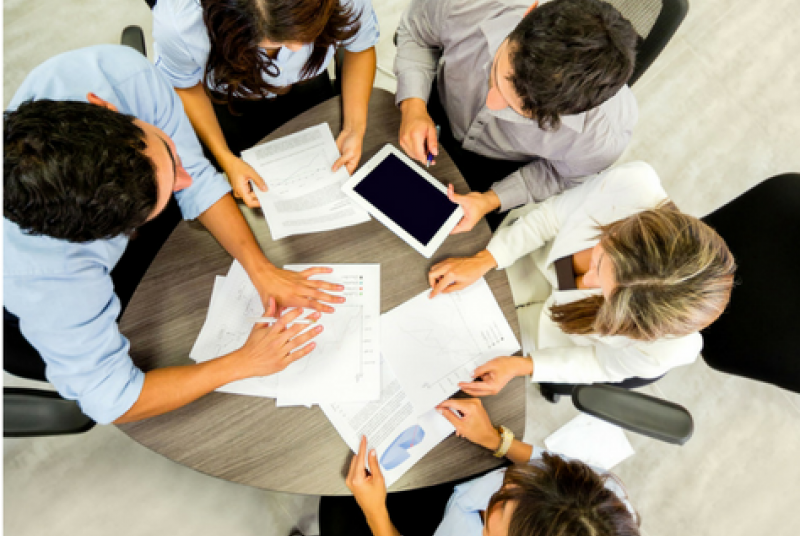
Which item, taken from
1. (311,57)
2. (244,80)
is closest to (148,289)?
(244,80)

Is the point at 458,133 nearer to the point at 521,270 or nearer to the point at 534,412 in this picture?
the point at 521,270

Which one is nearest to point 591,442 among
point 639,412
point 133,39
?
point 639,412

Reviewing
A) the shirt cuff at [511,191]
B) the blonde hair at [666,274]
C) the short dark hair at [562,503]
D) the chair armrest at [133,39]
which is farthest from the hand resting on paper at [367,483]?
the chair armrest at [133,39]

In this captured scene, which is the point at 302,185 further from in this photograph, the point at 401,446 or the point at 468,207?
the point at 401,446

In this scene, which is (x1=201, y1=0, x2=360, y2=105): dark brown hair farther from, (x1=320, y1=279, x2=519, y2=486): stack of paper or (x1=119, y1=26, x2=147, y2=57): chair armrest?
(x1=320, y1=279, x2=519, y2=486): stack of paper

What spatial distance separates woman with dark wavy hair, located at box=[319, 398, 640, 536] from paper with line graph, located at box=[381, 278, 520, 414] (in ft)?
0.20

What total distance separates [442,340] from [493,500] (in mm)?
351

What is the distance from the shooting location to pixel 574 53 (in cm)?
89

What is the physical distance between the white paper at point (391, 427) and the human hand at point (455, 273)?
241 mm

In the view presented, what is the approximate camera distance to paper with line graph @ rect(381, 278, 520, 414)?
3.46 feet

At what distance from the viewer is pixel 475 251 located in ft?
3.86

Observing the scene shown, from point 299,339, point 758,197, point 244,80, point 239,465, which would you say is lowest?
point 239,465

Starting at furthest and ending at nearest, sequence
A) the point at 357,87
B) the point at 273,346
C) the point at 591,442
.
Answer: the point at 591,442 → the point at 357,87 → the point at 273,346

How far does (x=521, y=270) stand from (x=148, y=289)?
1.03 m
